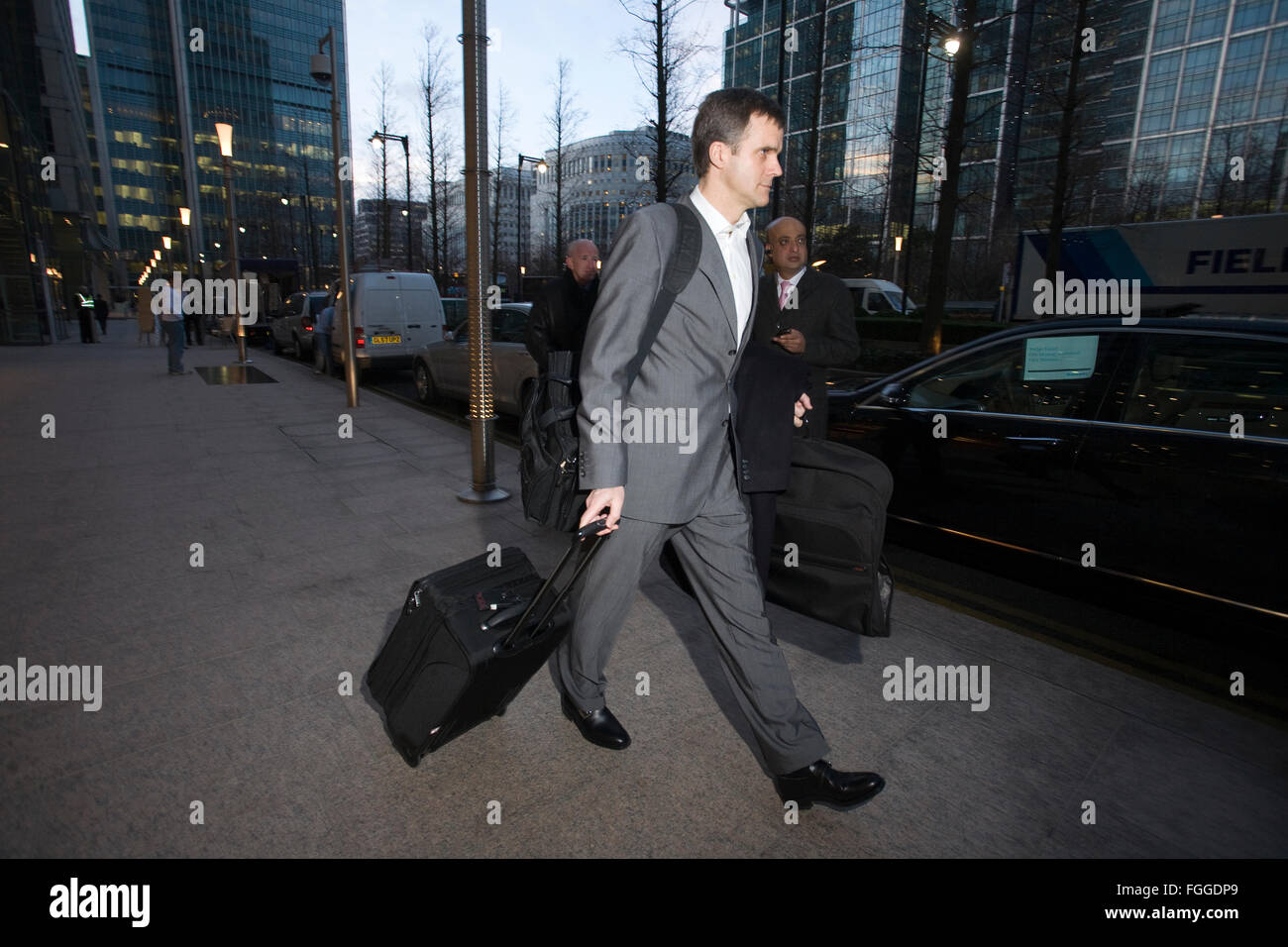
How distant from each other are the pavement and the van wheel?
648cm

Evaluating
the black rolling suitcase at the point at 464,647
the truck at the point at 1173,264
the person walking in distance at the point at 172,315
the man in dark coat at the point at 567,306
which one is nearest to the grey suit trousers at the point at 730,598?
the black rolling suitcase at the point at 464,647

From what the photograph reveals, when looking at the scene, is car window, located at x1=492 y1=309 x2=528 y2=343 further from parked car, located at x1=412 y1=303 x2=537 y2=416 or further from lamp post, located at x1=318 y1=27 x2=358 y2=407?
lamp post, located at x1=318 y1=27 x2=358 y2=407

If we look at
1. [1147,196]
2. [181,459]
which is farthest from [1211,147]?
[181,459]

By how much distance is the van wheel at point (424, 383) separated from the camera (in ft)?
35.7

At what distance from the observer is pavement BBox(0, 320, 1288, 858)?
2102mm

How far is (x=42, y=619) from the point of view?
133 inches

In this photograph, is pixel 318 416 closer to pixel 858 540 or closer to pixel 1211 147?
pixel 858 540

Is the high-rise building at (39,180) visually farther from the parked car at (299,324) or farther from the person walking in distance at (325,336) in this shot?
the person walking in distance at (325,336)

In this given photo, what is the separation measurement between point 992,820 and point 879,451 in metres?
2.58
